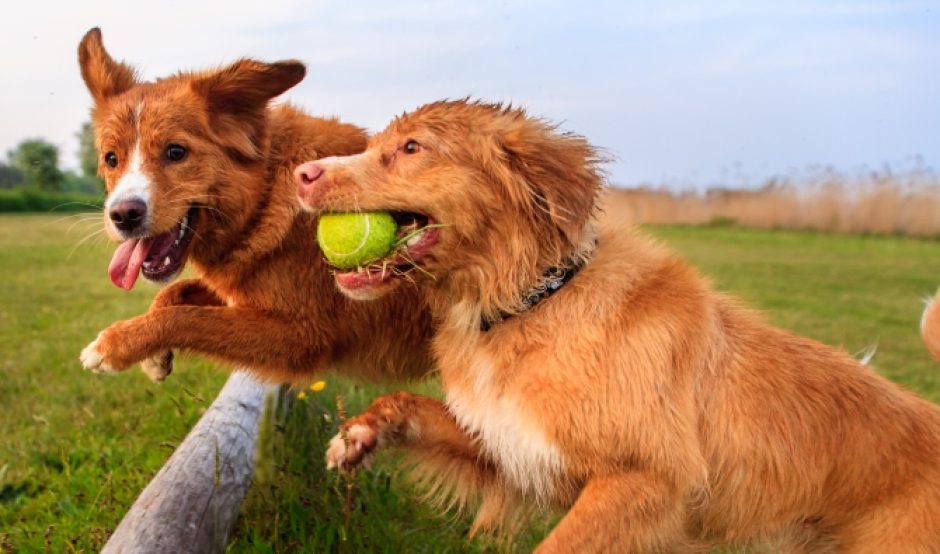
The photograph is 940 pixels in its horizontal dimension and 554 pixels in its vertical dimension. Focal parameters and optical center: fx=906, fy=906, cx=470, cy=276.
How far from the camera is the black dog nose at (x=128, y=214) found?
3.91m

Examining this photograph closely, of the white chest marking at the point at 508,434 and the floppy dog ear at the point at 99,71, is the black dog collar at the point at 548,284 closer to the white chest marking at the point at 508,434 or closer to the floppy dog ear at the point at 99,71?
the white chest marking at the point at 508,434

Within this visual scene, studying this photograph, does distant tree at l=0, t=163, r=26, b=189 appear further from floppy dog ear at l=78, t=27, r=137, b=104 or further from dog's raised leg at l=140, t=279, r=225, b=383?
dog's raised leg at l=140, t=279, r=225, b=383

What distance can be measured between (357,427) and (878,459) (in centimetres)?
209

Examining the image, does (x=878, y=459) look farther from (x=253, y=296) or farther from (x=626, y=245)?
(x=253, y=296)

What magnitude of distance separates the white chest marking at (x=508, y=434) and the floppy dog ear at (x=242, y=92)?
1625 millimetres

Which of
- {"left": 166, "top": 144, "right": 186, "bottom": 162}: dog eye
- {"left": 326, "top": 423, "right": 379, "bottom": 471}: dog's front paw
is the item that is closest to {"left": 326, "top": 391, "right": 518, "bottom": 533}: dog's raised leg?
{"left": 326, "top": 423, "right": 379, "bottom": 471}: dog's front paw

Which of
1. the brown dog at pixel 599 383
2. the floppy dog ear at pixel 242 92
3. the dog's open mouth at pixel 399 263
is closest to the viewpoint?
the brown dog at pixel 599 383

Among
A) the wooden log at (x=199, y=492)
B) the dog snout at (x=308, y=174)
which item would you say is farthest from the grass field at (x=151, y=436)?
the dog snout at (x=308, y=174)

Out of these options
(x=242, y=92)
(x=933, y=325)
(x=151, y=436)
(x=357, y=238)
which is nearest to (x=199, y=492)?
(x=357, y=238)

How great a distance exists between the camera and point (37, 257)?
2406 cm

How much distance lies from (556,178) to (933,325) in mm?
2005

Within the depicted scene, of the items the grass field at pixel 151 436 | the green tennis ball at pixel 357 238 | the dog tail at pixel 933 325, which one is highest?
the green tennis ball at pixel 357 238

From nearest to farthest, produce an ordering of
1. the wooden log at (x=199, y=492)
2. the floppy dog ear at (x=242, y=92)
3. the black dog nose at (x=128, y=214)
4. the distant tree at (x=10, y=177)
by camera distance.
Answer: the wooden log at (x=199, y=492) → the black dog nose at (x=128, y=214) → the floppy dog ear at (x=242, y=92) → the distant tree at (x=10, y=177)

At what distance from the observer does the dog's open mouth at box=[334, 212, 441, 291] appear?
141 inches
